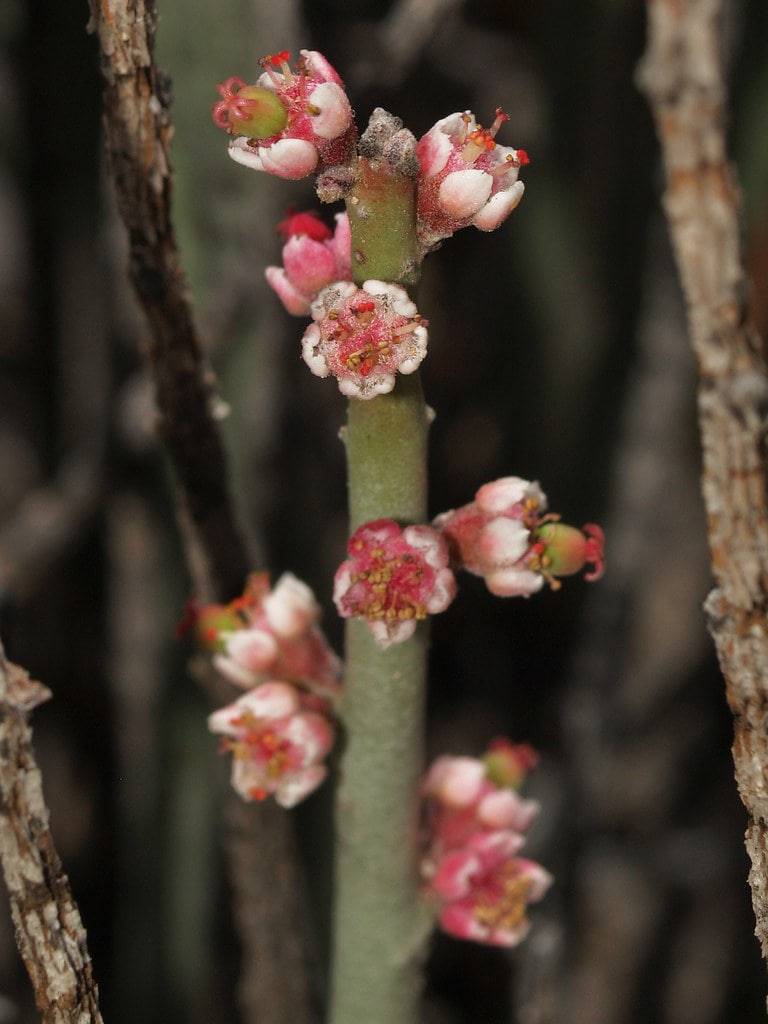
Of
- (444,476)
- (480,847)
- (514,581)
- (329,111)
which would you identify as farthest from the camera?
(444,476)

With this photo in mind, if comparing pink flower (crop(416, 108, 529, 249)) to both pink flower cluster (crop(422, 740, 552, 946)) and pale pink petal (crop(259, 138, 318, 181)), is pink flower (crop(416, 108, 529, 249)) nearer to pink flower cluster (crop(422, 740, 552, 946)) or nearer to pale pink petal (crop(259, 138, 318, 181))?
pale pink petal (crop(259, 138, 318, 181))

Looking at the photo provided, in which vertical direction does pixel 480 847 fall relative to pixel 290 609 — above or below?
below

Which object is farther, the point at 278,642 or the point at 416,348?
the point at 278,642

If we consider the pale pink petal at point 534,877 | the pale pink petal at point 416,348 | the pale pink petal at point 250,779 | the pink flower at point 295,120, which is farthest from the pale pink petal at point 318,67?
the pale pink petal at point 534,877

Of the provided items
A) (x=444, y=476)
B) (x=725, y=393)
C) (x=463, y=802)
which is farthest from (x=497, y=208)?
(x=444, y=476)

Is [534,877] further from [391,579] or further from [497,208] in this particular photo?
[497,208]

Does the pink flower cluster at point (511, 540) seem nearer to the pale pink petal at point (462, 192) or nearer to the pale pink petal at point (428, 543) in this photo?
the pale pink petal at point (428, 543)
